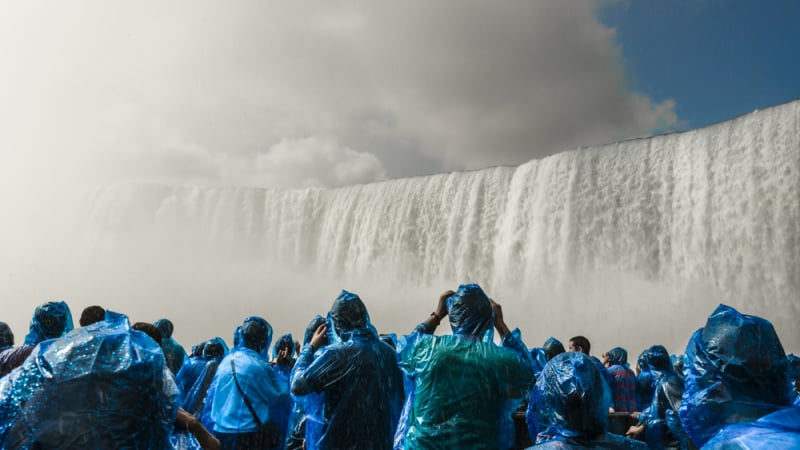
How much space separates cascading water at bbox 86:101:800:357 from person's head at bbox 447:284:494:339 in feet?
46.2

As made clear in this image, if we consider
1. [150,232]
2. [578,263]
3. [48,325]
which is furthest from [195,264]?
[48,325]

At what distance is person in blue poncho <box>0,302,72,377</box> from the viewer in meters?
3.69

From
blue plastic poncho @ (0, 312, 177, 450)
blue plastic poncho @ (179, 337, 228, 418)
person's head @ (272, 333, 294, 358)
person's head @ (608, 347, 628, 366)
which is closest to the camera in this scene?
blue plastic poncho @ (0, 312, 177, 450)

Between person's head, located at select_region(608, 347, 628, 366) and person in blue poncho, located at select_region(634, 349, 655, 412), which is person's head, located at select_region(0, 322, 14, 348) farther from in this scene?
person's head, located at select_region(608, 347, 628, 366)

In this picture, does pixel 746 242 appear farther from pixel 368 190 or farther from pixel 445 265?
pixel 368 190

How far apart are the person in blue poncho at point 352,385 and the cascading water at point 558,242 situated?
14.2 meters

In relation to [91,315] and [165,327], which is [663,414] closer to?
[91,315]

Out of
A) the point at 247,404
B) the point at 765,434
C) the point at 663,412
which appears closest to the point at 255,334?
the point at 247,404

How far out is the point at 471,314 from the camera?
9.75ft

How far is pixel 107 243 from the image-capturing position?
31172 millimetres

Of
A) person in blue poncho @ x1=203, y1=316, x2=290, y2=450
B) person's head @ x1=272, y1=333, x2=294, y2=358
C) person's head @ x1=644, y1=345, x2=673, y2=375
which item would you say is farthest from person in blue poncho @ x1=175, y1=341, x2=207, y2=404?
person's head @ x1=644, y1=345, x2=673, y2=375

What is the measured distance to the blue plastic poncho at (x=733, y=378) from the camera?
1.62m

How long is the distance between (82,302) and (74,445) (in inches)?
1221

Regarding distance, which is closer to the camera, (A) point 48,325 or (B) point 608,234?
(A) point 48,325
